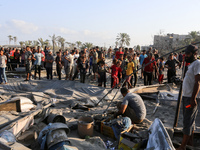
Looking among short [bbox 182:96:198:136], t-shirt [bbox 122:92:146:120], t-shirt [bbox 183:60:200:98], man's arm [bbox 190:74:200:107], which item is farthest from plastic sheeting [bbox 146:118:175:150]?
t-shirt [bbox 122:92:146:120]

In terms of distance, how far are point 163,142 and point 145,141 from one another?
771 millimetres

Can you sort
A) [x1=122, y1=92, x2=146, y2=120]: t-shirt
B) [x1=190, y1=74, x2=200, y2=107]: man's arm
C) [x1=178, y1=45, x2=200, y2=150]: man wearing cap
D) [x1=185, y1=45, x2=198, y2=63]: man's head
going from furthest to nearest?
[x1=122, y1=92, x2=146, y2=120]: t-shirt, [x1=185, y1=45, x2=198, y2=63]: man's head, [x1=178, y1=45, x2=200, y2=150]: man wearing cap, [x1=190, y1=74, x2=200, y2=107]: man's arm

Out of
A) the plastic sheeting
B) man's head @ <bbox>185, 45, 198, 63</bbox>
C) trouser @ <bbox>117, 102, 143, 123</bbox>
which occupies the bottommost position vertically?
trouser @ <bbox>117, 102, 143, 123</bbox>

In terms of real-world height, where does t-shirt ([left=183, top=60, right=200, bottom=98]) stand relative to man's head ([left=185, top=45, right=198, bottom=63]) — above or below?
below

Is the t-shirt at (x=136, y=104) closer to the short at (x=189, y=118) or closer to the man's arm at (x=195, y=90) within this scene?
the short at (x=189, y=118)

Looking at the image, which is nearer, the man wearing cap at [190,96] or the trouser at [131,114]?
the man wearing cap at [190,96]

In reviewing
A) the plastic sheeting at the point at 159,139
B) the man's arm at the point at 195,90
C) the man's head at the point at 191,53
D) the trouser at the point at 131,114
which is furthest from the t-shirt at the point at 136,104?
the man's head at the point at 191,53

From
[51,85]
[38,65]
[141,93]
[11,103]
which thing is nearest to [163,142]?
[11,103]

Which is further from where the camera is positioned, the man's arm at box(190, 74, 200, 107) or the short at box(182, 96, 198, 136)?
the short at box(182, 96, 198, 136)

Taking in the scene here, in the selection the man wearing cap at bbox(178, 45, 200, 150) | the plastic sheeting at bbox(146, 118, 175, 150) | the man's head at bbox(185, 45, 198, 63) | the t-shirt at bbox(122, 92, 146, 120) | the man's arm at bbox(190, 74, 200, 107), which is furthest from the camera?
the t-shirt at bbox(122, 92, 146, 120)

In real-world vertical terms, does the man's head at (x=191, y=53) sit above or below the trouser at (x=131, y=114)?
above

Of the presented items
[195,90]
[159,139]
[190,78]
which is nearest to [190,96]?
[195,90]

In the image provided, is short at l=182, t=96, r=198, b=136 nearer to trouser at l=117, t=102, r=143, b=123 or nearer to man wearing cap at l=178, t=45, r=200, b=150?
man wearing cap at l=178, t=45, r=200, b=150

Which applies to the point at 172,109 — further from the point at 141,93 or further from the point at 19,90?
the point at 19,90
